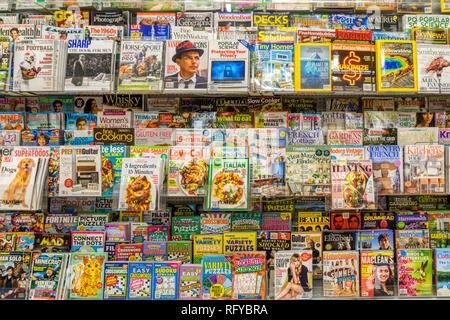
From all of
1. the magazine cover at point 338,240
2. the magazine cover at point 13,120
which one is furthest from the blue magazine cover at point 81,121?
the magazine cover at point 338,240

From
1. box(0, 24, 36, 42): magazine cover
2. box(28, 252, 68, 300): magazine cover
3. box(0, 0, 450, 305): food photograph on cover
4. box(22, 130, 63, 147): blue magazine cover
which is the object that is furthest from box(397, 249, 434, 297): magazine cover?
box(0, 24, 36, 42): magazine cover

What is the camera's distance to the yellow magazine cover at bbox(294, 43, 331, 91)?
222 centimetres

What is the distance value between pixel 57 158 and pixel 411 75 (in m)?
1.93

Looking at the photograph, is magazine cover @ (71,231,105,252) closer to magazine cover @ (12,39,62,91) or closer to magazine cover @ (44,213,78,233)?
magazine cover @ (44,213,78,233)

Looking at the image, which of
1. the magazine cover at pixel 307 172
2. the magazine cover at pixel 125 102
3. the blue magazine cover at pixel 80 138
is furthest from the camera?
the magazine cover at pixel 125 102

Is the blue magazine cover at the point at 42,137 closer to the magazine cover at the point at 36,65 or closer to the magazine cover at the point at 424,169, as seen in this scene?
the magazine cover at the point at 36,65

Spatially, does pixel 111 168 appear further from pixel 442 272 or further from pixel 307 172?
pixel 442 272

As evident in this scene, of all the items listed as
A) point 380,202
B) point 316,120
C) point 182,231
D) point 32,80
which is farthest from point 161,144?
point 380,202

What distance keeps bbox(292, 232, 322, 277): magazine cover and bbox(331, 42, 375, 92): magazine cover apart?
81 cm

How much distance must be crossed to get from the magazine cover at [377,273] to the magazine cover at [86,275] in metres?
1.33

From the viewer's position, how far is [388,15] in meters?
2.56

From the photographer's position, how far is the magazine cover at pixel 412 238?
2.38 m

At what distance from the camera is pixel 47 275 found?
2.17m
